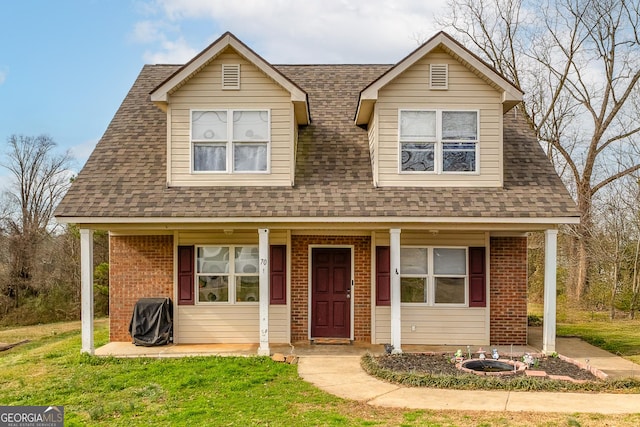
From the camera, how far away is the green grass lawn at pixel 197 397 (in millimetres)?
6586

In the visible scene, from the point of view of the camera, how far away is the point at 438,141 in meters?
11.2

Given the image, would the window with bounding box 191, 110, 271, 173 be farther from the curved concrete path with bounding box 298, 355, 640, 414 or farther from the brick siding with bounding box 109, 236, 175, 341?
the curved concrete path with bounding box 298, 355, 640, 414

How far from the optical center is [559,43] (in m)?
23.9

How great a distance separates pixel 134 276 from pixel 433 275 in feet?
22.1

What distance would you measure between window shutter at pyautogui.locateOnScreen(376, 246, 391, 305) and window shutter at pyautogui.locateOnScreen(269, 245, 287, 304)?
2.09m

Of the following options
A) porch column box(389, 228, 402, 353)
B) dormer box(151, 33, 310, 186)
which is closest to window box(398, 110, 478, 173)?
porch column box(389, 228, 402, 353)

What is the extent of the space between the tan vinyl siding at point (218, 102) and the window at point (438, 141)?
2481mm

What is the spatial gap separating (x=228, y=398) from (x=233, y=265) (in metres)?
4.63

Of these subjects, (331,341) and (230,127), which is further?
(331,341)

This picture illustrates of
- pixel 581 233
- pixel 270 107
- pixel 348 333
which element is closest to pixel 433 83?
pixel 270 107

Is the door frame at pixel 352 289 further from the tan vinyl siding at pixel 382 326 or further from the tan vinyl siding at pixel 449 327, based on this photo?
the tan vinyl siding at pixel 449 327

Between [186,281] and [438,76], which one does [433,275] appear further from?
[186,281]

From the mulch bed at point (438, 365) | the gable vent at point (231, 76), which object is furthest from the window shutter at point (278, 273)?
the gable vent at point (231, 76)

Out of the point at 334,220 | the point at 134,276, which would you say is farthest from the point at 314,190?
the point at 134,276
